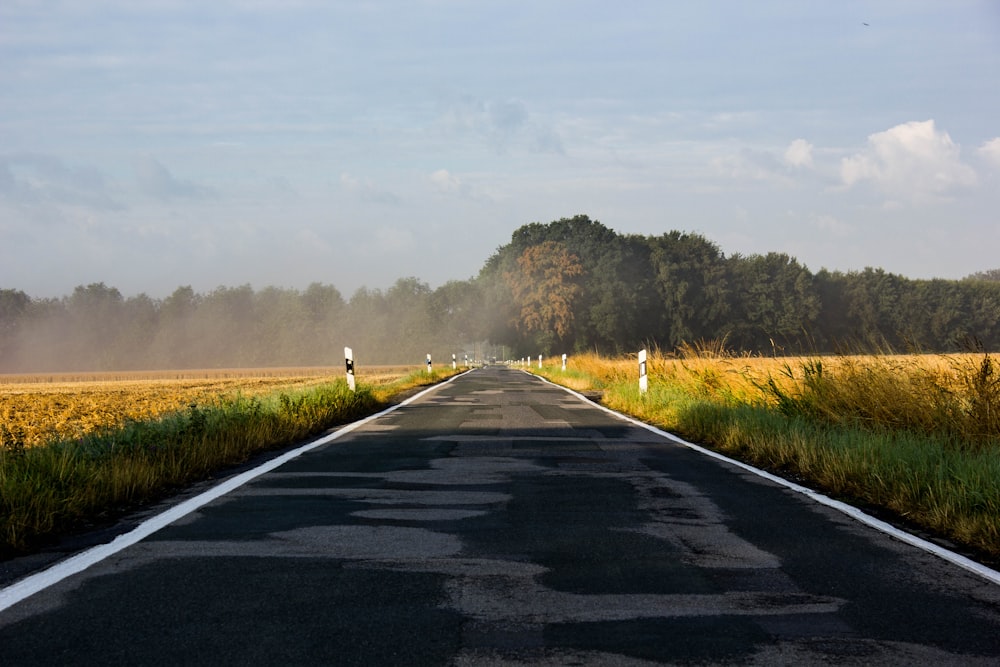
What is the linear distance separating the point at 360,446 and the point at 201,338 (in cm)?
13407

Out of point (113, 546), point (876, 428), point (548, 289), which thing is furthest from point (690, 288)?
point (113, 546)

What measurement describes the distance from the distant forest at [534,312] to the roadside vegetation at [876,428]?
39005 mm

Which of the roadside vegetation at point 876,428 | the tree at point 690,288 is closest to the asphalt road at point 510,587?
the roadside vegetation at point 876,428

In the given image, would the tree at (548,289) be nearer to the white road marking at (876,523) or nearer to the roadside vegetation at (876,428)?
the roadside vegetation at (876,428)

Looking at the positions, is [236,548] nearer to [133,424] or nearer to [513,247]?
[133,424]

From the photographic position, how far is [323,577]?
4816 millimetres

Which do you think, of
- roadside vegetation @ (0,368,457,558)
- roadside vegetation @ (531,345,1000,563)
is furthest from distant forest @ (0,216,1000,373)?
roadside vegetation @ (0,368,457,558)

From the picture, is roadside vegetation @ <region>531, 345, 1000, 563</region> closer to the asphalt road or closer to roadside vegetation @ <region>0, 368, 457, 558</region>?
the asphalt road

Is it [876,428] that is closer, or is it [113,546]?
[113,546]

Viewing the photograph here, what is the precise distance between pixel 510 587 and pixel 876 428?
7892 mm

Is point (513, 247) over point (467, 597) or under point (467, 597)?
over

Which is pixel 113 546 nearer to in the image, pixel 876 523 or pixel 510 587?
pixel 510 587

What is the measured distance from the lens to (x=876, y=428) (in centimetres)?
1116

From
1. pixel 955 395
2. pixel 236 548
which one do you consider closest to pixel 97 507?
pixel 236 548
